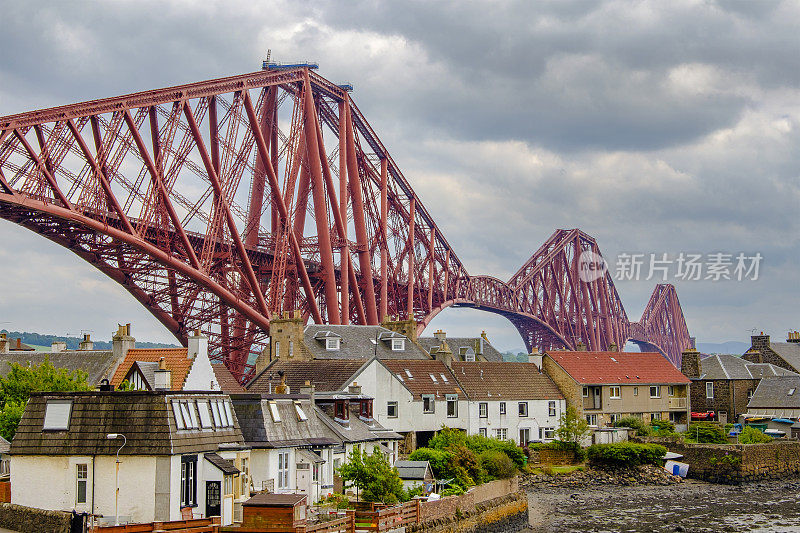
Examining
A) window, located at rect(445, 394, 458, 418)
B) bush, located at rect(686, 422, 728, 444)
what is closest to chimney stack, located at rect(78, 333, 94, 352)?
window, located at rect(445, 394, 458, 418)

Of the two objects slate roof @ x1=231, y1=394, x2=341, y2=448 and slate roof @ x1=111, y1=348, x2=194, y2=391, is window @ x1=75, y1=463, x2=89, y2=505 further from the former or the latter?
slate roof @ x1=111, y1=348, x2=194, y2=391

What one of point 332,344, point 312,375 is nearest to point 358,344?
point 332,344

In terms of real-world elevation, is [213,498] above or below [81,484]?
below

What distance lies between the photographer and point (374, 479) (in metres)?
42.2

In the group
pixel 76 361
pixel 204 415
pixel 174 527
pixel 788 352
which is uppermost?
pixel 788 352

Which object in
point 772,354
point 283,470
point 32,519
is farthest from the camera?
point 772,354

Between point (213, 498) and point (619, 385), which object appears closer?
point (213, 498)

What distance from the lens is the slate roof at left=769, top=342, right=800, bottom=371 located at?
102125 millimetres

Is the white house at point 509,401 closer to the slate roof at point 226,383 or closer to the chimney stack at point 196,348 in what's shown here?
the slate roof at point 226,383

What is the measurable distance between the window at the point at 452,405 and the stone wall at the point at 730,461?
1716 centimetres

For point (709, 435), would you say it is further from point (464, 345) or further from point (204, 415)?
point (204, 415)

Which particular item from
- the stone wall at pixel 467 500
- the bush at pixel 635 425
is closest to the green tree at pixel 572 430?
the bush at pixel 635 425

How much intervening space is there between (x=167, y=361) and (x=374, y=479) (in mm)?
17702

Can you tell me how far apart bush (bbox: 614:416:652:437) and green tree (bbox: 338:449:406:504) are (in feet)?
137
